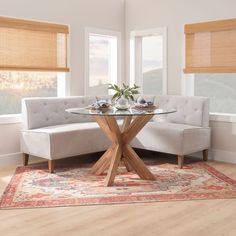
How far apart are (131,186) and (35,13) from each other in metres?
2.78

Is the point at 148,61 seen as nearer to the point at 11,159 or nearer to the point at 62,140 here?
the point at 62,140

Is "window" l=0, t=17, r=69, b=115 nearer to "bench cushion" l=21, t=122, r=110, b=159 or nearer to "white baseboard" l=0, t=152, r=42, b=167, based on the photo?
"white baseboard" l=0, t=152, r=42, b=167

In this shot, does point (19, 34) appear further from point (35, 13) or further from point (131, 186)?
point (131, 186)

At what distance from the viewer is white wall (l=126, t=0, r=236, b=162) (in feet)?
18.1

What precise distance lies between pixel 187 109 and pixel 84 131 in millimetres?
1500

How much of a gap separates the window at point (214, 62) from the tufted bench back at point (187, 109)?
13.7 inches

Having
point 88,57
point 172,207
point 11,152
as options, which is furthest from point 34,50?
point 172,207

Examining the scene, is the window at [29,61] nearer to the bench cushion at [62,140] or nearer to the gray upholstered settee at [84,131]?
the gray upholstered settee at [84,131]

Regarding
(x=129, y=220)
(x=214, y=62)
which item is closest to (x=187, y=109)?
(x=214, y=62)

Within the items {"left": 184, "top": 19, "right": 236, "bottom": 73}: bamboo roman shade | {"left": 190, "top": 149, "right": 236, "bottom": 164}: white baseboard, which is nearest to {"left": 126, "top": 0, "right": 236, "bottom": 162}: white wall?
{"left": 190, "top": 149, "right": 236, "bottom": 164}: white baseboard

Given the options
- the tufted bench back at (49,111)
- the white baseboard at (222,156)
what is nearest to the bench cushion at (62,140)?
the tufted bench back at (49,111)

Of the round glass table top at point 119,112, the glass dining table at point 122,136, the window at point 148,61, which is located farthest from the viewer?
the window at point 148,61

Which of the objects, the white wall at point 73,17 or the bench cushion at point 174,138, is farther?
the white wall at point 73,17

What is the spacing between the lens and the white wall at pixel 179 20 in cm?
553
